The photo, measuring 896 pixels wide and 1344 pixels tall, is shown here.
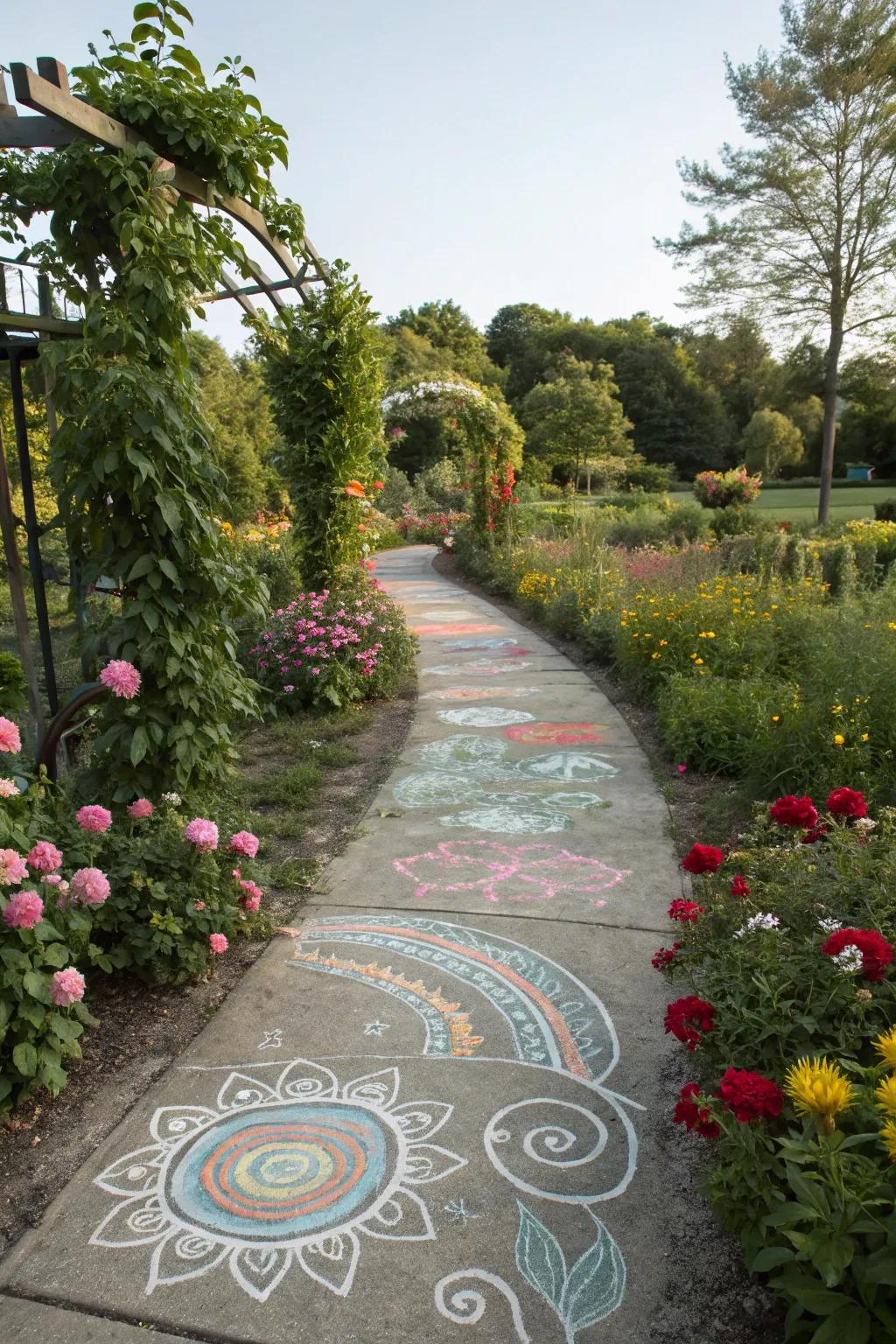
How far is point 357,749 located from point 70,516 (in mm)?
2600

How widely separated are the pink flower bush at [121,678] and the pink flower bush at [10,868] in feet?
2.71

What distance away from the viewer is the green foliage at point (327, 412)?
6.32 metres

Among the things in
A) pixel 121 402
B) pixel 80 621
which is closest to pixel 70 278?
pixel 121 402

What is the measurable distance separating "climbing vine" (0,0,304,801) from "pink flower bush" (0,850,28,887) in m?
0.93

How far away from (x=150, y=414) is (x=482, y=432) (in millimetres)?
10864

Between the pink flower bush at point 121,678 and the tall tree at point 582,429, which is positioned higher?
the tall tree at point 582,429

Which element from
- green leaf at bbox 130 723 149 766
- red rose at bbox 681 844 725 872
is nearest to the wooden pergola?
green leaf at bbox 130 723 149 766

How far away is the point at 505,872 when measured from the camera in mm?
3500

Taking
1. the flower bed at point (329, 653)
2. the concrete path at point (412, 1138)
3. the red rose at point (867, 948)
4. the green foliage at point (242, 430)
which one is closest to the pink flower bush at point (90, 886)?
the concrete path at point (412, 1138)

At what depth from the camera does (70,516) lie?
9.80 ft

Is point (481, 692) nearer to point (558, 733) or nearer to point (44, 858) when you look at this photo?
point (558, 733)

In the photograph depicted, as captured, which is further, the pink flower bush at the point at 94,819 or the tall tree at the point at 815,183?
the tall tree at the point at 815,183

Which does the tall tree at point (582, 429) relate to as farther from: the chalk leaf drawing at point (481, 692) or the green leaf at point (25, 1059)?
the green leaf at point (25, 1059)

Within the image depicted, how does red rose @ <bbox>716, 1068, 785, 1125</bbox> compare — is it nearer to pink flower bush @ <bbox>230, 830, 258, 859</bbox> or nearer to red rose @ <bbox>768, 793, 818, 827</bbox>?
red rose @ <bbox>768, 793, 818, 827</bbox>
